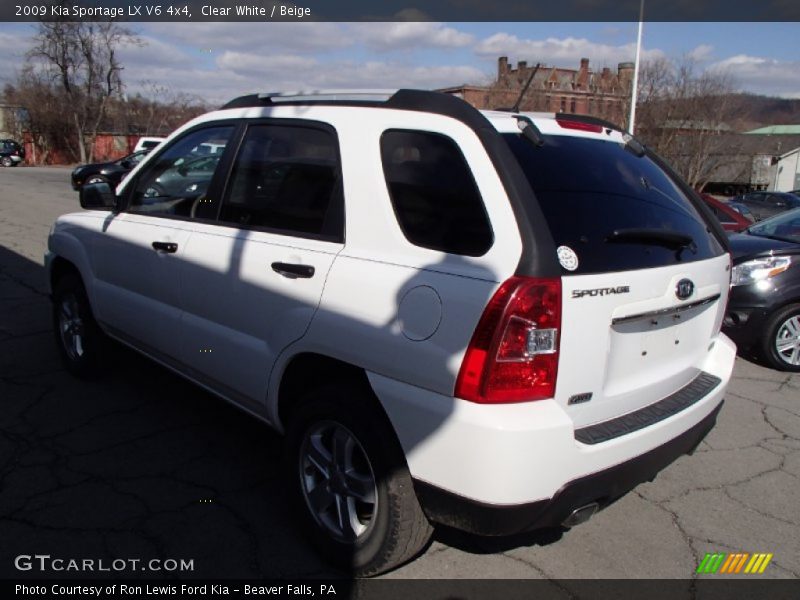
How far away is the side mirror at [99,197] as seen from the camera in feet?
13.8

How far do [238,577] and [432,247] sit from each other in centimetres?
157

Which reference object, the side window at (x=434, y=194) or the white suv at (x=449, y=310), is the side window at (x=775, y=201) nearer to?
the white suv at (x=449, y=310)

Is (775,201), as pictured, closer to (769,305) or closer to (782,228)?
(782,228)

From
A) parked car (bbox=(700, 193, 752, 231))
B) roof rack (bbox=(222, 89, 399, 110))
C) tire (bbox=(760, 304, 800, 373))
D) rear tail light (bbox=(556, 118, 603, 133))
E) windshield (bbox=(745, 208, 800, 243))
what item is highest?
roof rack (bbox=(222, 89, 399, 110))

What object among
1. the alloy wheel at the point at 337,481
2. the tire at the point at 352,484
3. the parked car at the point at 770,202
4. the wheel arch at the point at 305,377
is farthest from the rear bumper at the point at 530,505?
the parked car at the point at 770,202

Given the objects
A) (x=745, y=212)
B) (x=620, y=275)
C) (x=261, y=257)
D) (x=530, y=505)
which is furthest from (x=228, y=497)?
(x=745, y=212)

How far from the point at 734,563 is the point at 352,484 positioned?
174 cm

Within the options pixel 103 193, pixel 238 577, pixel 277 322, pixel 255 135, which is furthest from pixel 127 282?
pixel 238 577

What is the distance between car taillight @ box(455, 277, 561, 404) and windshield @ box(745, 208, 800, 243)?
192 inches

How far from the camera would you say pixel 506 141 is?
248cm

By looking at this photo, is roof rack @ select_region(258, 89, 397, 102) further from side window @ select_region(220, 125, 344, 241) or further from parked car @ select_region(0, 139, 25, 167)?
parked car @ select_region(0, 139, 25, 167)

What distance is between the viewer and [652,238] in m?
2.59

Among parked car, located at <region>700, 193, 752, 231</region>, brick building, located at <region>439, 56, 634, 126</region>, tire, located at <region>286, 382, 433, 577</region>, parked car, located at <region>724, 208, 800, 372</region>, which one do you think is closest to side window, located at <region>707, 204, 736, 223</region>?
parked car, located at <region>700, 193, 752, 231</region>

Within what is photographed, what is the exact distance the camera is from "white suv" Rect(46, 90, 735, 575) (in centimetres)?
221
